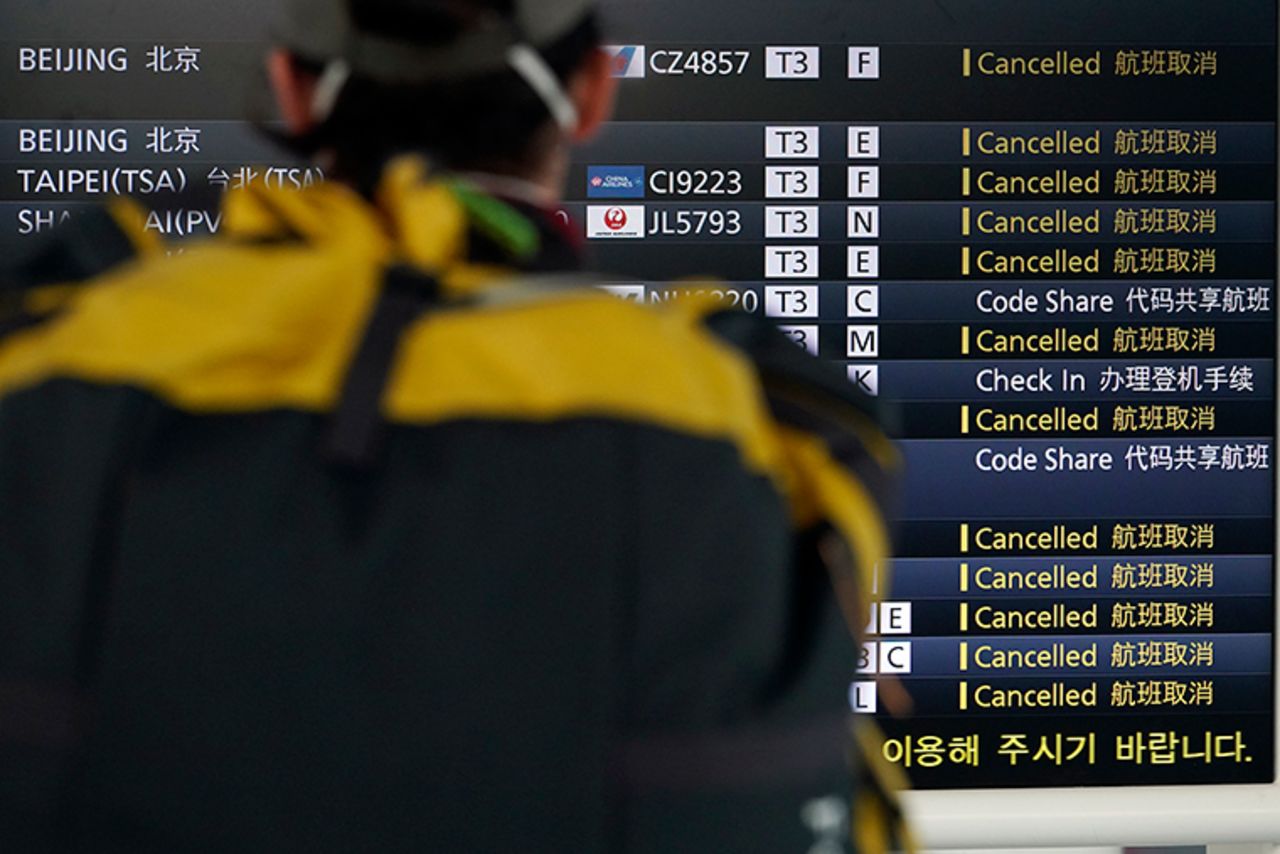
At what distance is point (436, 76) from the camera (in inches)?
30.5

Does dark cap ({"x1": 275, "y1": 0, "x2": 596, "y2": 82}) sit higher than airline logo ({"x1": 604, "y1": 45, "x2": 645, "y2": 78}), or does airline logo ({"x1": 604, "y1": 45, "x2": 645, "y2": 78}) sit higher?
airline logo ({"x1": 604, "y1": 45, "x2": 645, "y2": 78})

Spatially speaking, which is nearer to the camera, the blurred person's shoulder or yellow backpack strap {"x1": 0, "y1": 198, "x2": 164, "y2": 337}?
the blurred person's shoulder

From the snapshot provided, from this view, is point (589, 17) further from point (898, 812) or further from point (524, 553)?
point (898, 812)

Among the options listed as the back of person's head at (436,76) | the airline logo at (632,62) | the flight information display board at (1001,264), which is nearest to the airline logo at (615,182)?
the flight information display board at (1001,264)

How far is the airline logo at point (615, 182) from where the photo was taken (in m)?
1.87

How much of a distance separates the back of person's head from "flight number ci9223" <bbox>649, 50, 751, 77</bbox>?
3.52ft

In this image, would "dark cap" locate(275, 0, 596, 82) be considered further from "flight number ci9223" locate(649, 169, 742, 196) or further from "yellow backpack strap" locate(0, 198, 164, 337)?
"flight number ci9223" locate(649, 169, 742, 196)

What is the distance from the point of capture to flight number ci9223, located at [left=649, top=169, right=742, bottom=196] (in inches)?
73.7

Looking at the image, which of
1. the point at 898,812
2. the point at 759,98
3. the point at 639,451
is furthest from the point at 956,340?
the point at 639,451

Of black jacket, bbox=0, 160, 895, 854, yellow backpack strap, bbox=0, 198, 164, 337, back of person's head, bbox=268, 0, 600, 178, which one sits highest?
→ back of person's head, bbox=268, 0, 600, 178

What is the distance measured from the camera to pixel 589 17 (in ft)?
2.70

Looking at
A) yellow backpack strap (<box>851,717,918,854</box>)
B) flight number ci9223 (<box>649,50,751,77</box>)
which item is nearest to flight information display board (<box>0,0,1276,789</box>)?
flight number ci9223 (<box>649,50,751,77</box>)

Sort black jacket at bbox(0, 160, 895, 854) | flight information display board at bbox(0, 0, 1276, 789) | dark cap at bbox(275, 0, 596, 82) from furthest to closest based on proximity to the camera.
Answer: flight information display board at bbox(0, 0, 1276, 789)
dark cap at bbox(275, 0, 596, 82)
black jacket at bbox(0, 160, 895, 854)

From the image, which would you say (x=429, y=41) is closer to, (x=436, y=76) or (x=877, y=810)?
(x=436, y=76)
